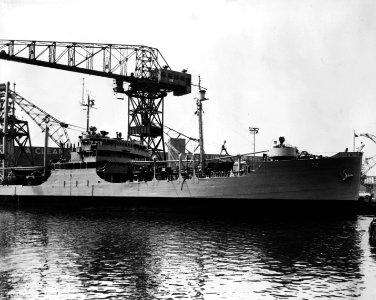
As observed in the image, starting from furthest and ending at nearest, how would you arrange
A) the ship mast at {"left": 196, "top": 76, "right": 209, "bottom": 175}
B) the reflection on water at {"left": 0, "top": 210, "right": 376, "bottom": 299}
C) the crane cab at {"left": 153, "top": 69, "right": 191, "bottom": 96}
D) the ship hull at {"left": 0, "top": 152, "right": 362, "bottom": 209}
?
1. the crane cab at {"left": 153, "top": 69, "right": 191, "bottom": 96}
2. the ship mast at {"left": 196, "top": 76, "right": 209, "bottom": 175}
3. the ship hull at {"left": 0, "top": 152, "right": 362, "bottom": 209}
4. the reflection on water at {"left": 0, "top": 210, "right": 376, "bottom": 299}

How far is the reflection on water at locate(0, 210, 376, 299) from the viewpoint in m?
14.0

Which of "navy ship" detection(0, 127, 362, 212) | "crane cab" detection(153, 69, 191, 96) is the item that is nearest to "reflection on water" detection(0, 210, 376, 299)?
"navy ship" detection(0, 127, 362, 212)

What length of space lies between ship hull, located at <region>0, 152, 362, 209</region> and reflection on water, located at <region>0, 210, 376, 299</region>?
5844 millimetres

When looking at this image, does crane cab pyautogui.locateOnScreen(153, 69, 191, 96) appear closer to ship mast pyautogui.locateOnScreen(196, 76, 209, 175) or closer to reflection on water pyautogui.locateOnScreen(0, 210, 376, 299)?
ship mast pyautogui.locateOnScreen(196, 76, 209, 175)

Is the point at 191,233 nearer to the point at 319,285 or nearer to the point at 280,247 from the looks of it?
the point at 280,247

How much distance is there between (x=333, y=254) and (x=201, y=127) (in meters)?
24.4

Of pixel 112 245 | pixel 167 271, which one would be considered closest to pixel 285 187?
pixel 112 245

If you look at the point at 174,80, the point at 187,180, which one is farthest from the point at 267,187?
the point at 174,80

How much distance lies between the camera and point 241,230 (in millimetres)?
27891

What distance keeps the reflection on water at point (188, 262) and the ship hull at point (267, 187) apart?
5.84 metres

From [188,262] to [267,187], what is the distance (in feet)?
64.5

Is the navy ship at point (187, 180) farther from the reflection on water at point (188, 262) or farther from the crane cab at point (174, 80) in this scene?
the crane cab at point (174, 80)

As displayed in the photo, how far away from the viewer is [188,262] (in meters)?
18.2

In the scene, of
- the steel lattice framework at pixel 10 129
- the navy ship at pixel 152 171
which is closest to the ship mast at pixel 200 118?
the navy ship at pixel 152 171
